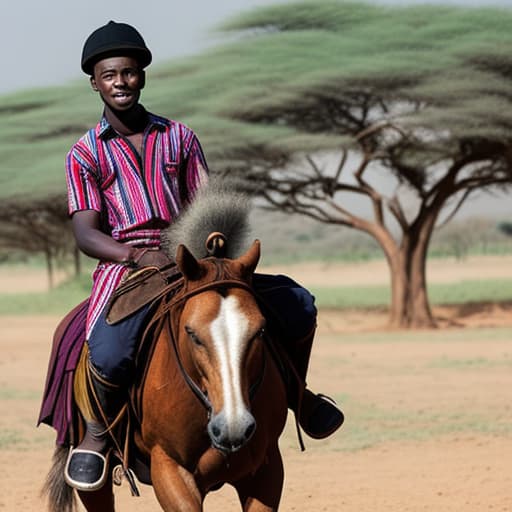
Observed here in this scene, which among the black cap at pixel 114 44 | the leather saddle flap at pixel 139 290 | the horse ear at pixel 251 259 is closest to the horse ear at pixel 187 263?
the horse ear at pixel 251 259

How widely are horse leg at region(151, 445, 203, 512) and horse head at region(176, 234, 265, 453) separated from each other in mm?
383

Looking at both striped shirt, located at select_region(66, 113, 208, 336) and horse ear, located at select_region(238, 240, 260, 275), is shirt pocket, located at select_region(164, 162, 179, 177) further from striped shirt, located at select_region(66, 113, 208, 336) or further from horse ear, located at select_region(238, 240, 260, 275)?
horse ear, located at select_region(238, 240, 260, 275)

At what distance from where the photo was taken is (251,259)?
400 cm

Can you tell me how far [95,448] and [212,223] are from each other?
39.7 inches

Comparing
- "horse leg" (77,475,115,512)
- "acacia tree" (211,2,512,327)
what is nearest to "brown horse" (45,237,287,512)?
"horse leg" (77,475,115,512)

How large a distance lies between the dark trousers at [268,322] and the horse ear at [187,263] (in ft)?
1.43

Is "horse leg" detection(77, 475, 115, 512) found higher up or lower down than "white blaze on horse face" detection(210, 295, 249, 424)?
lower down

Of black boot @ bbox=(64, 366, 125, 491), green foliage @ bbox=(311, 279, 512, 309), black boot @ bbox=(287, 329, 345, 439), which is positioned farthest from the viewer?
green foliage @ bbox=(311, 279, 512, 309)

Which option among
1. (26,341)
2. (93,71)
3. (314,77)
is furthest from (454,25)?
(93,71)

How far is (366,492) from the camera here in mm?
8086

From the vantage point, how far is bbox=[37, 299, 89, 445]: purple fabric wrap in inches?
192

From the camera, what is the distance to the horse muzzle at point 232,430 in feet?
11.6


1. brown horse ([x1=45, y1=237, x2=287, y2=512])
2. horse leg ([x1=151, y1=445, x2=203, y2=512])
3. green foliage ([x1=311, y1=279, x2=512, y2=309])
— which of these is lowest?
green foliage ([x1=311, y1=279, x2=512, y2=309])

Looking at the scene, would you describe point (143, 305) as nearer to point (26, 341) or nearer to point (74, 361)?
point (74, 361)
